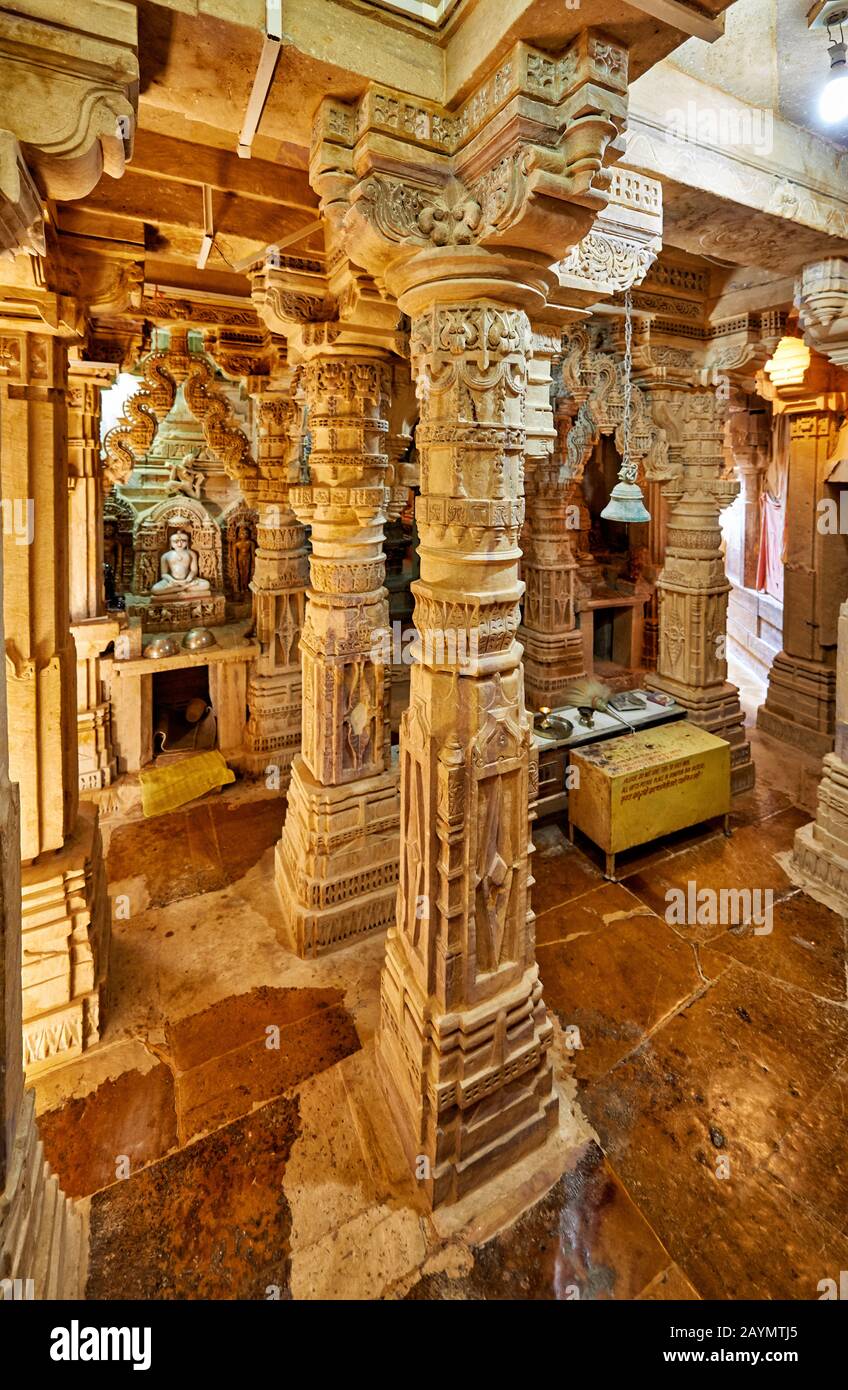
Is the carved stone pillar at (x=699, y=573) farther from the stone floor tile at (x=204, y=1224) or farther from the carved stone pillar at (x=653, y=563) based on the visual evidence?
the stone floor tile at (x=204, y=1224)

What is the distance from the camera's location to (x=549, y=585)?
7898 mm

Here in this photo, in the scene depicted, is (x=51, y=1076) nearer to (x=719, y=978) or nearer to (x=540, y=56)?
(x=719, y=978)

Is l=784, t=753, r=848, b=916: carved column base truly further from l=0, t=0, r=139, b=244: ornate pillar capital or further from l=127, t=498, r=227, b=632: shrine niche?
l=127, t=498, r=227, b=632: shrine niche

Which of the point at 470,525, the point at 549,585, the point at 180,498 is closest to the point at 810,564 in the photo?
the point at 549,585

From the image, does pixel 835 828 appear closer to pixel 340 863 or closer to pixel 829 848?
pixel 829 848

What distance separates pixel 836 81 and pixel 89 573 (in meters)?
6.29

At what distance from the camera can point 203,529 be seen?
830cm

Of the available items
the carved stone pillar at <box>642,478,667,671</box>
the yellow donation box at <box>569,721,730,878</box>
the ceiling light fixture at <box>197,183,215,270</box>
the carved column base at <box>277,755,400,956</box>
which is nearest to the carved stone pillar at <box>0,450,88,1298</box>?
the carved column base at <box>277,755,400,956</box>

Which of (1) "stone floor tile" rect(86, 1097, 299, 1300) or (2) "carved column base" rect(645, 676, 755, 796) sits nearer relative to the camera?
(1) "stone floor tile" rect(86, 1097, 299, 1300)

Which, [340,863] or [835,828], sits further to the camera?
[835,828]

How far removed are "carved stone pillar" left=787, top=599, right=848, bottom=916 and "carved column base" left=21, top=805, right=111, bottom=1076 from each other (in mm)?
4959

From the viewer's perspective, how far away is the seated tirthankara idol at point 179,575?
7.78 metres

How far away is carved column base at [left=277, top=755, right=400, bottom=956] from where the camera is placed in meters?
3.99

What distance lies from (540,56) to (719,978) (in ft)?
14.5
